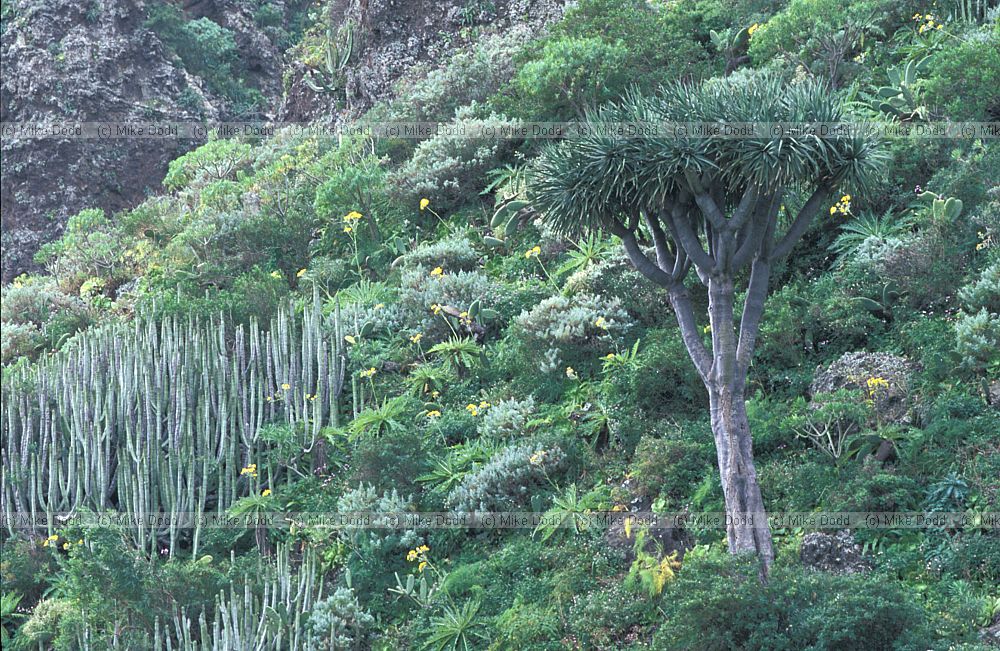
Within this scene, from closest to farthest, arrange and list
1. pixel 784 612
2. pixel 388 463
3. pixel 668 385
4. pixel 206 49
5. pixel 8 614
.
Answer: pixel 784 612
pixel 668 385
pixel 388 463
pixel 8 614
pixel 206 49

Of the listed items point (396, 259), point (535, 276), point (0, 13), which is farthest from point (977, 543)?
point (0, 13)

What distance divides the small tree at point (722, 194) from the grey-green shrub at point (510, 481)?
2724 millimetres

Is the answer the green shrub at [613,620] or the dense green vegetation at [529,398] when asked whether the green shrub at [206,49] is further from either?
the green shrub at [613,620]

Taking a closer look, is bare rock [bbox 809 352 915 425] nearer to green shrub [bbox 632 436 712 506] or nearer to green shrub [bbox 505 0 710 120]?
green shrub [bbox 632 436 712 506]

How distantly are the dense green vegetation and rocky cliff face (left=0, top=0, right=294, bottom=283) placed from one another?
921 cm

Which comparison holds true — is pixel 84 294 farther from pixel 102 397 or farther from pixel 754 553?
pixel 754 553

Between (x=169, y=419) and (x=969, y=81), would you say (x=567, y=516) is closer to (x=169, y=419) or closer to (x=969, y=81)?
(x=169, y=419)

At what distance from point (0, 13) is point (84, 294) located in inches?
553

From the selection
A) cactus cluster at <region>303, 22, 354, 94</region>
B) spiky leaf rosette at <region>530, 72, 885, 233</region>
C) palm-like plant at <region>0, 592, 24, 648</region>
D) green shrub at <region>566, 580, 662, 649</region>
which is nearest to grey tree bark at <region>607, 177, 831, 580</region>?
spiky leaf rosette at <region>530, 72, 885, 233</region>

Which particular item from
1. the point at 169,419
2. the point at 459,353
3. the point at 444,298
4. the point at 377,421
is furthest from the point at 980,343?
the point at 169,419

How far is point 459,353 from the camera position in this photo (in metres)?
17.9

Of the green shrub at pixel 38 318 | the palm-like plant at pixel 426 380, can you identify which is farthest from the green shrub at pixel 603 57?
the green shrub at pixel 38 318

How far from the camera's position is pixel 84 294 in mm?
23969

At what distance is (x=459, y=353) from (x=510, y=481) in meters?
3.26
